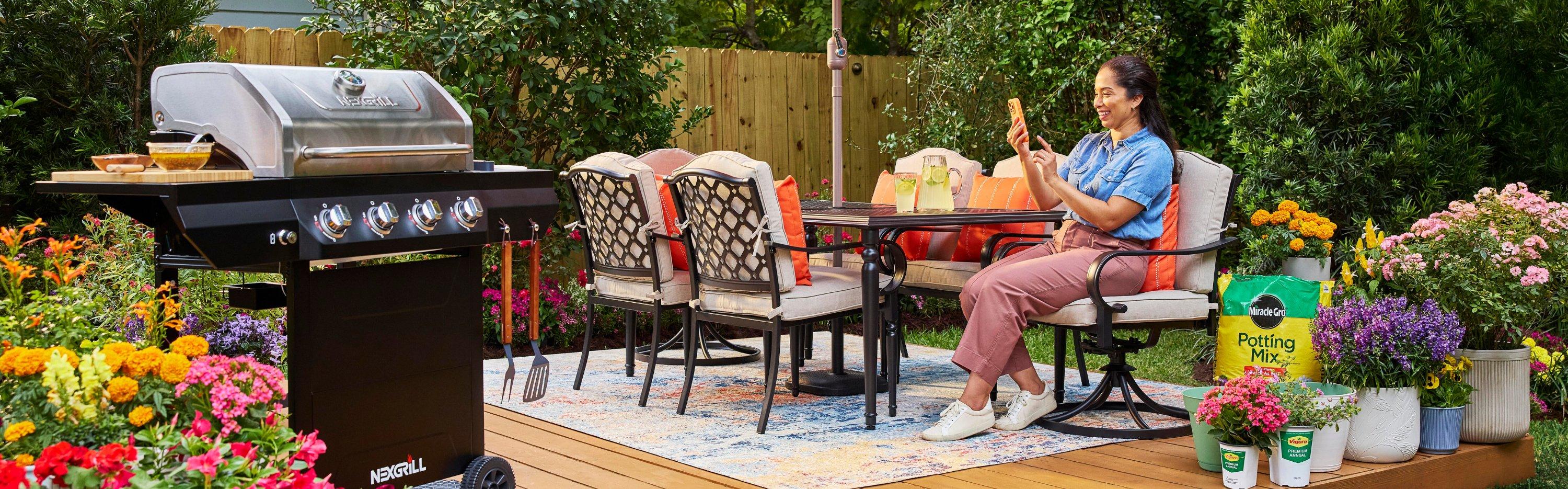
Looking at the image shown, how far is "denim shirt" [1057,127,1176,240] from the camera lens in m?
3.90

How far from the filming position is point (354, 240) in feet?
8.39

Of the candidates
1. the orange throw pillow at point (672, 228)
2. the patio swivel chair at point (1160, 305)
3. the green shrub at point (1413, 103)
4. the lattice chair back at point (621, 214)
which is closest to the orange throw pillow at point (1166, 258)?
the patio swivel chair at point (1160, 305)

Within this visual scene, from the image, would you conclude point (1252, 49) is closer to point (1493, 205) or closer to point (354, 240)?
point (1493, 205)

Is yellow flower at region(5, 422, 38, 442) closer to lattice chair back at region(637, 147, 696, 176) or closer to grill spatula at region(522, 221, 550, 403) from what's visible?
grill spatula at region(522, 221, 550, 403)

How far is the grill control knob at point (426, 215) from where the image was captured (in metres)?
2.70

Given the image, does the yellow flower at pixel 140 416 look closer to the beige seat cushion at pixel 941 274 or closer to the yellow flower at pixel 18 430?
the yellow flower at pixel 18 430

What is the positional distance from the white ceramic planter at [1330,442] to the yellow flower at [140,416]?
8.71 ft

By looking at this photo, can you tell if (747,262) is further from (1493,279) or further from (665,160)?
(1493,279)

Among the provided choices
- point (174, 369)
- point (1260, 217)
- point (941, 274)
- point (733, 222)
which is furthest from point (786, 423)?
point (174, 369)

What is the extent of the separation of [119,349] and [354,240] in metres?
0.57

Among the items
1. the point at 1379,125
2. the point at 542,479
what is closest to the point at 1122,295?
the point at 1379,125

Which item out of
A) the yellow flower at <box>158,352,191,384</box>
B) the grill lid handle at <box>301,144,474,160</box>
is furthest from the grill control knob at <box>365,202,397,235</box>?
the yellow flower at <box>158,352,191,384</box>

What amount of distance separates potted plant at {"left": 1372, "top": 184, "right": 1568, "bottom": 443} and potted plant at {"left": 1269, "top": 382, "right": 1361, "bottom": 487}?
1.71 ft

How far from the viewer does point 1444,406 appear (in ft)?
11.4
